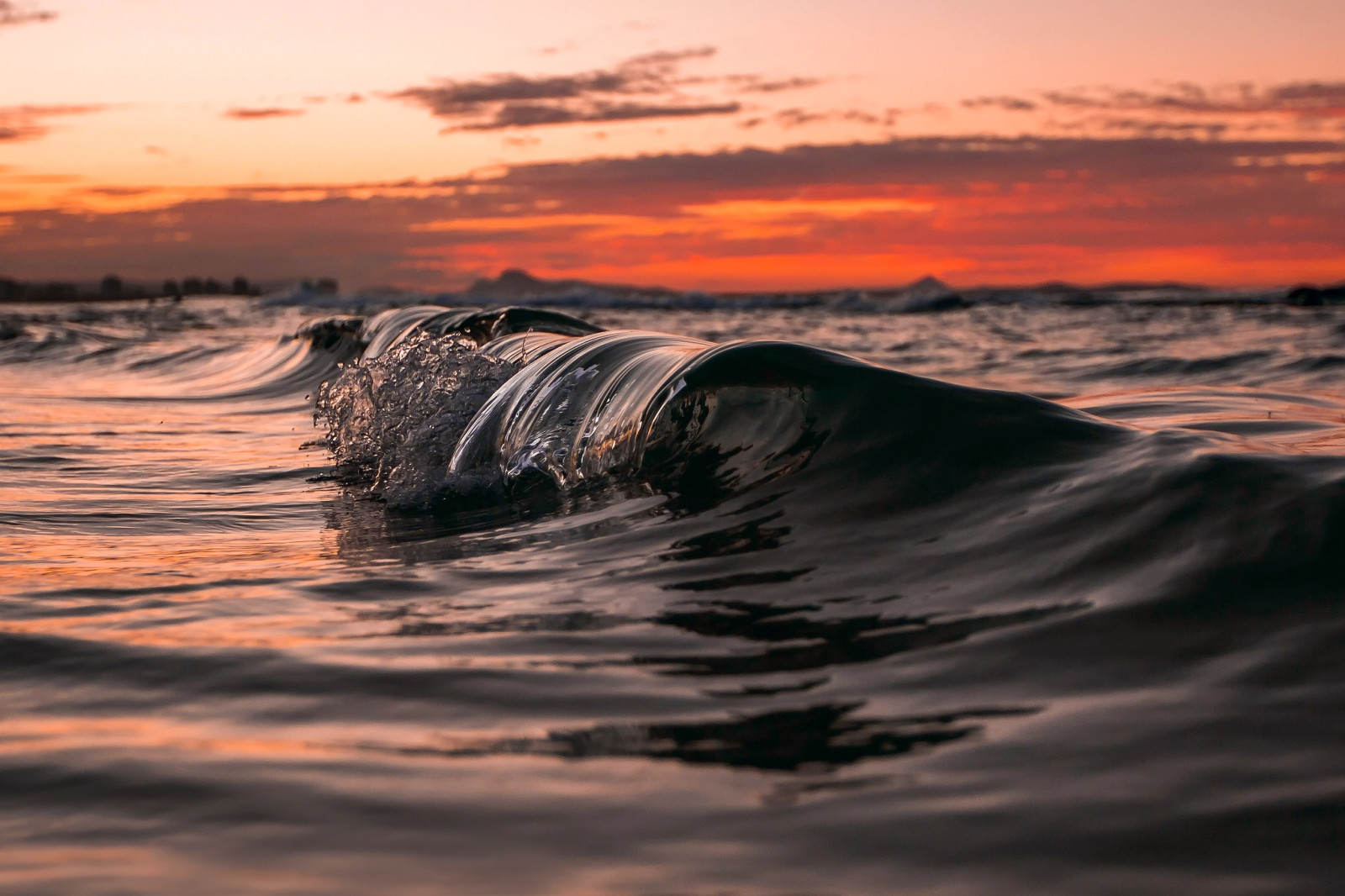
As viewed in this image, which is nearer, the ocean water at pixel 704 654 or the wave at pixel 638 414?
the ocean water at pixel 704 654

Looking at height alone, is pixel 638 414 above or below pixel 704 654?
above

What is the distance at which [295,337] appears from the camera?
13.2 metres

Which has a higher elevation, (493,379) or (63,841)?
(493,379)

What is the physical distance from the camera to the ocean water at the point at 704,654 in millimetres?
1375

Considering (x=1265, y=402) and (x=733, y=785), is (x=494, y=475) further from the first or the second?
(x=1265, y=402)

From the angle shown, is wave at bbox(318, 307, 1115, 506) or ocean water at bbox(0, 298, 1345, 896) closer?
ocean water at bbox(0, 298, 1345, 896)

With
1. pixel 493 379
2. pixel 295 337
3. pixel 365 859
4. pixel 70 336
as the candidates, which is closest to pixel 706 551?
pixel 365 859

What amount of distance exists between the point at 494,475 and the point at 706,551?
4.91ft

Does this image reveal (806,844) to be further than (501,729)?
No

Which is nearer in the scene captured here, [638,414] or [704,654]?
[704,654]

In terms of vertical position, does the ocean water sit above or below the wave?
below

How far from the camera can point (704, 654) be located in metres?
2.09

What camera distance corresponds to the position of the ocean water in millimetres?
1375

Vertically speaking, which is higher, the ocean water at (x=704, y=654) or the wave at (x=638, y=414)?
the wave at (x=638, y=414)
